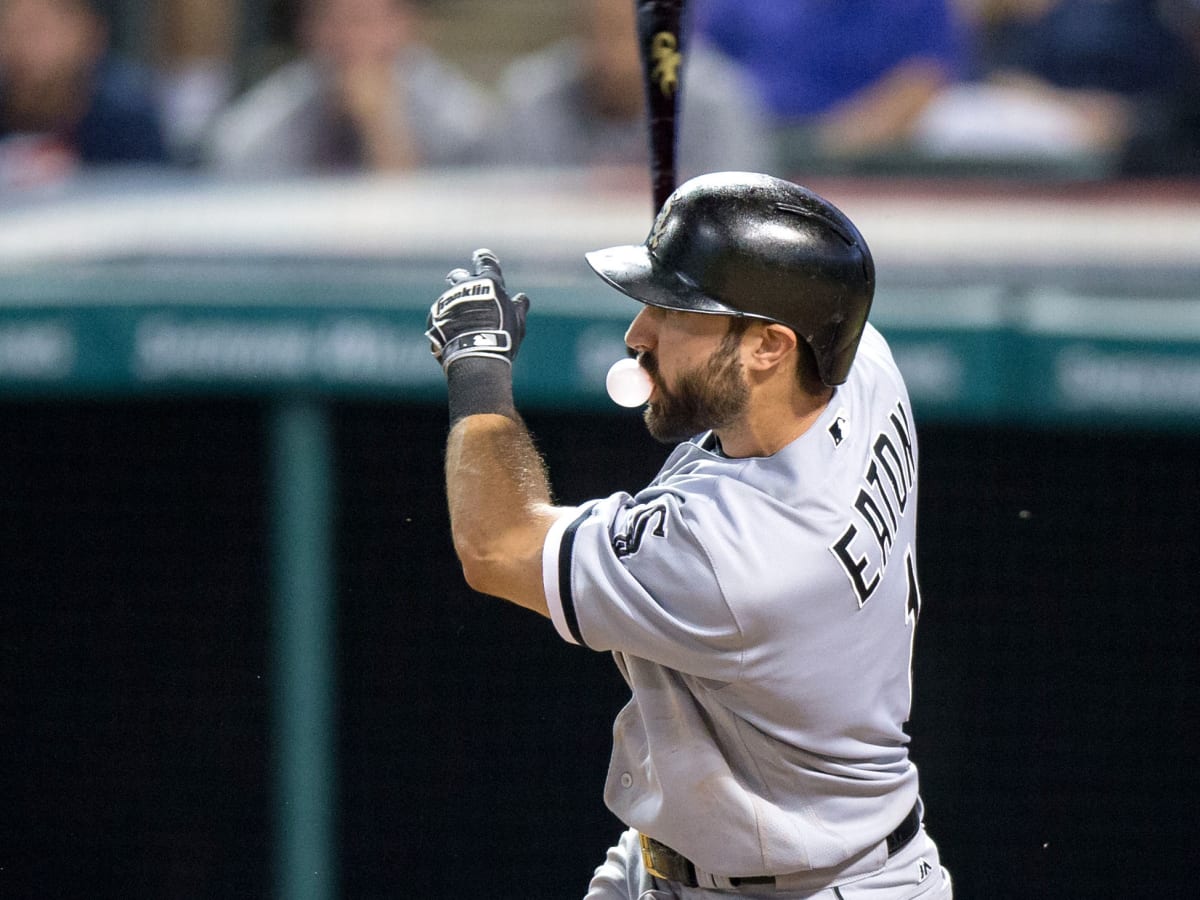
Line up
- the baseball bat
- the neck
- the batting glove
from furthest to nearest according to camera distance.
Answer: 1. the baseball bat
2. the batting glove
3. the neck

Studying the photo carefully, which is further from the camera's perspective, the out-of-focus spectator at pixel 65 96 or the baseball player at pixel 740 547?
the out-of-focus spectator at pixel 65 96

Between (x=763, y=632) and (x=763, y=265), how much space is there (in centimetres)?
45

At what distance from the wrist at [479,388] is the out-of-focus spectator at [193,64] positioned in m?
4.56

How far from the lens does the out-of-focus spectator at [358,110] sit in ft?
18.7

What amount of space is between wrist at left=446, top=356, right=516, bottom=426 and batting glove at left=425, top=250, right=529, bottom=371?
0.5 inches

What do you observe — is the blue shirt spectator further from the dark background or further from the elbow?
the elbow

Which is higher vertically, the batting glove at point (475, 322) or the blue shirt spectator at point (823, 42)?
the blue shirt spectator at point (823, 42)

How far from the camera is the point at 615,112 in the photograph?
5582 millimetres

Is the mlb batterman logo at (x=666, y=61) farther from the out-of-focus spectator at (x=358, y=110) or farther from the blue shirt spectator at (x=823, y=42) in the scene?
the blue shirt spectator at (x=823, y=42)

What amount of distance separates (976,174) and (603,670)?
102 inches

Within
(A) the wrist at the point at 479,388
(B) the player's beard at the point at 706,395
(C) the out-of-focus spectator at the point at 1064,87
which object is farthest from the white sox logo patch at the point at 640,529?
(C) the out-of-focus spectator at the point at 1064,87

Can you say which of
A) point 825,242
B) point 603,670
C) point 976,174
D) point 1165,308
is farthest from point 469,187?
point 825,242

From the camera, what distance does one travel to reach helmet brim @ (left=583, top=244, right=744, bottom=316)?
7.23 ft

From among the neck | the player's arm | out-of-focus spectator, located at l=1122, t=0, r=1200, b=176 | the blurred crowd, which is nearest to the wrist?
the player's arm
